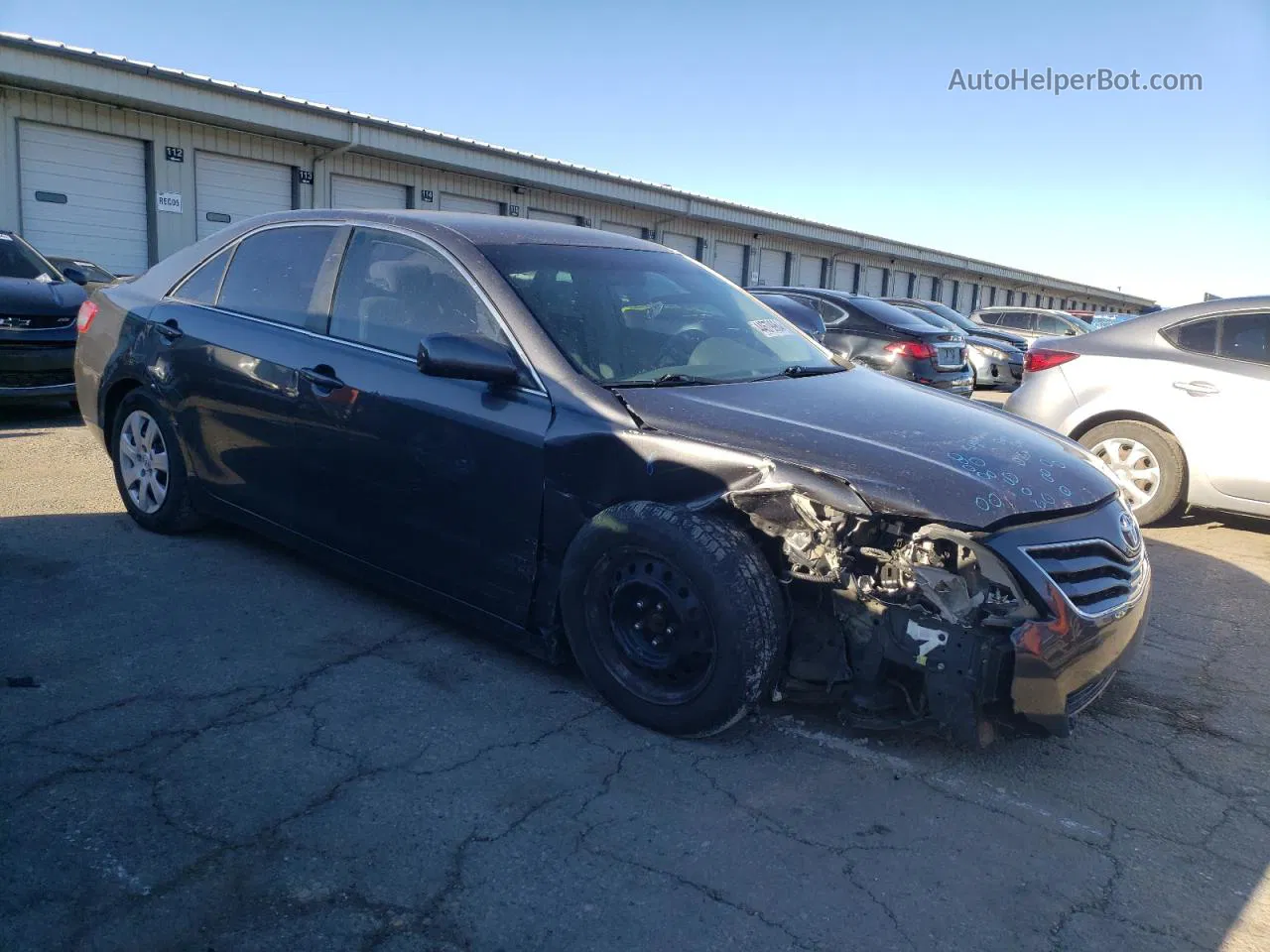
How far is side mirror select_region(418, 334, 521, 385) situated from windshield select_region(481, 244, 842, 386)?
230 millimetres

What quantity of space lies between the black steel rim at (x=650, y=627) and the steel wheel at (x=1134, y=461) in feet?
14.4

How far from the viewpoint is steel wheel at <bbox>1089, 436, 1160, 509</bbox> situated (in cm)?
635

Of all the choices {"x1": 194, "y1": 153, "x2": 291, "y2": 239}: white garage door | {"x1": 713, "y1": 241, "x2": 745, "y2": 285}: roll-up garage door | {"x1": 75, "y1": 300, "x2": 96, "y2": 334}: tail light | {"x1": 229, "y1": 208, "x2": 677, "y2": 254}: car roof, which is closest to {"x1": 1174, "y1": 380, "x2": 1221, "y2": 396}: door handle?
{"x1": 229, "y1": 208, "x2": 677, "y2": 254}: car roof

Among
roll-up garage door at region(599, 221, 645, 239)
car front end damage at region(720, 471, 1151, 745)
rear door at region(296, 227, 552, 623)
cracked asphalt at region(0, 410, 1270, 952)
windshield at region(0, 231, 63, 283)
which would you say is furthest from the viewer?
roll-up garage door at region(599, 221, 645, 239)

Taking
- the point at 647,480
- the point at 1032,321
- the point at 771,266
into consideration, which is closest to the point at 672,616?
the point at 647,480

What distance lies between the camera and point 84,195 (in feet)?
52.6

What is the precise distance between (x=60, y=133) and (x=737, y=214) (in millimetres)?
→ 18614

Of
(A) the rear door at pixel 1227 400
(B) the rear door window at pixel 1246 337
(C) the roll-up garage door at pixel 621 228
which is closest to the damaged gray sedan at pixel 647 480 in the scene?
(A) the rear door at pixel 1227 400

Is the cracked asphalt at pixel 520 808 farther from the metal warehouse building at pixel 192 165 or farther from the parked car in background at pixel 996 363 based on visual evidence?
the metal warehouse building at pixel 192 165

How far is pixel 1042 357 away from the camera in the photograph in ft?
22.9

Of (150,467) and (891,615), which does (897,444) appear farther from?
(150,467)

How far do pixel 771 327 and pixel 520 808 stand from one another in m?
2.46

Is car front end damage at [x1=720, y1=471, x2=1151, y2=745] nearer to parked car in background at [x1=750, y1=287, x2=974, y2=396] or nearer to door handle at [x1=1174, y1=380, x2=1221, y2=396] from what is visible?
door handle at [x1=1174, y1=380, x2=1221, y2=396]

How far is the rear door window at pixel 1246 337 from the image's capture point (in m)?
6.06
